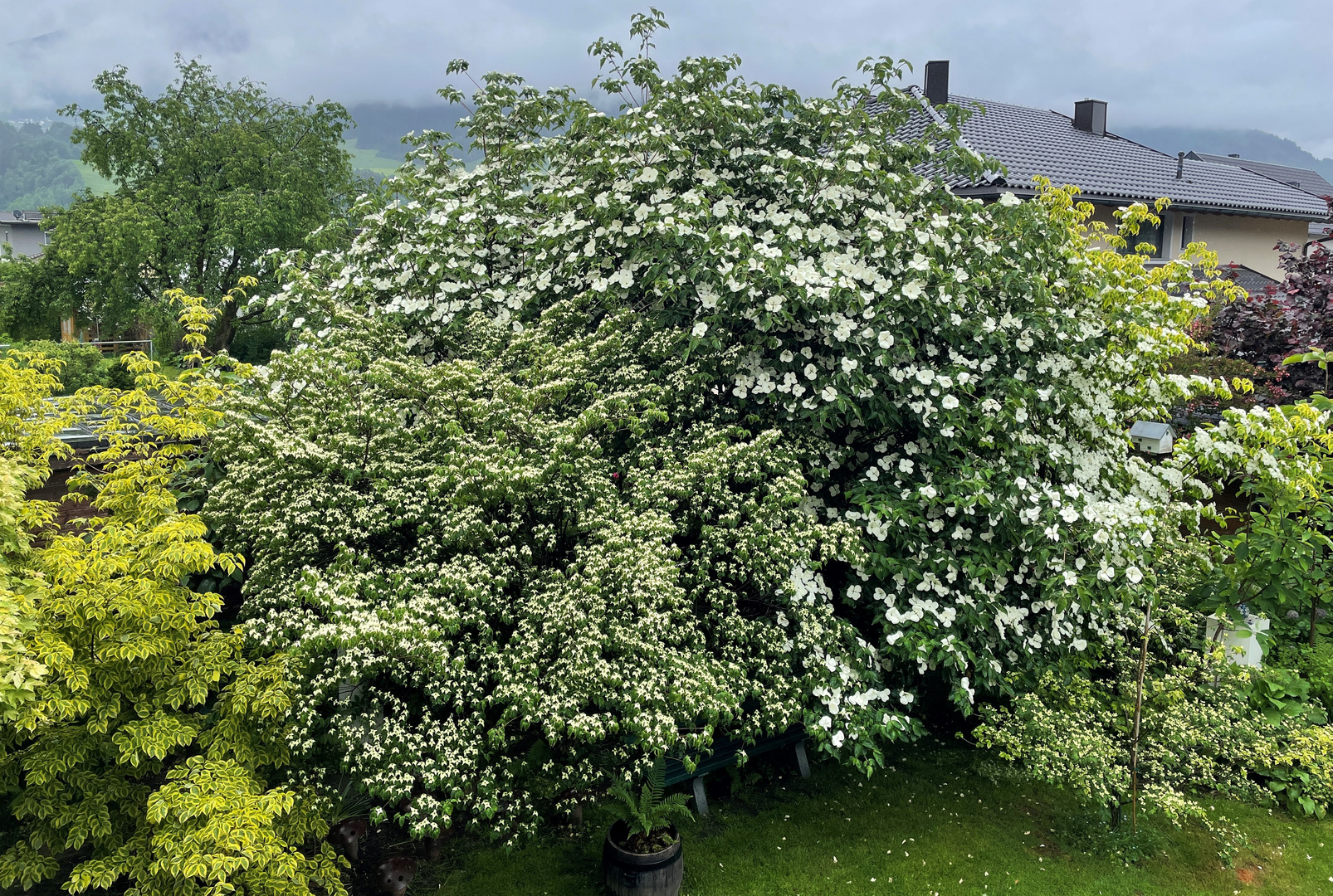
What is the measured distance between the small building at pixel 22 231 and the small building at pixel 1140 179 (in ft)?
160

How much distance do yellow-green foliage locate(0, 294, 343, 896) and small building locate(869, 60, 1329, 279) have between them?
16323 mm

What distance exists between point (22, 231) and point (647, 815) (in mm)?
56874

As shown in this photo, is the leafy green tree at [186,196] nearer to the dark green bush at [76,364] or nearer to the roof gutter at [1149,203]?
the dark green bush at [76,364]

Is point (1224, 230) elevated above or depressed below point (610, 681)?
above

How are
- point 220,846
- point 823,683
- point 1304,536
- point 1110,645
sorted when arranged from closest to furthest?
point 220,846 < point 823,683 < point 1304,536 < point 1110,645

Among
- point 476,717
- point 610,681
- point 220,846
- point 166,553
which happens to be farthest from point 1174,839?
point 166,553

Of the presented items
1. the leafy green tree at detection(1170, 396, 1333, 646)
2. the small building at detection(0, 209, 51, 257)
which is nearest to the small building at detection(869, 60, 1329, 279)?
the leafy green tree at detection(1170, 396, 1333, 646)

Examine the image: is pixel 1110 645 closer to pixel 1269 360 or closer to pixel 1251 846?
pixel 1251 846

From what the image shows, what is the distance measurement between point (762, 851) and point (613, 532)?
238 cm

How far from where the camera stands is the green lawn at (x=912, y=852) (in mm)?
4621

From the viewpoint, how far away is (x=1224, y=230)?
68.9ft

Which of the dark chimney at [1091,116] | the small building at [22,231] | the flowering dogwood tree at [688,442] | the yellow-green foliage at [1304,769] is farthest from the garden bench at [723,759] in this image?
the small building at [22,231]

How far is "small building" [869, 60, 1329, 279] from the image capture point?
59.1 feet

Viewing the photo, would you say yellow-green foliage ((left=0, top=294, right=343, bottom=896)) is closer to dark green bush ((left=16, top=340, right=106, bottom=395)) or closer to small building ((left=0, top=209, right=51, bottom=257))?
dark green bush ((left=16, top=340, right=106, bottom=395))
